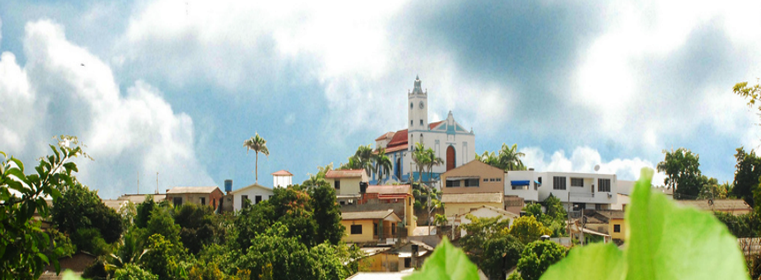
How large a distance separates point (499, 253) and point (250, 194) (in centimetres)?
1860

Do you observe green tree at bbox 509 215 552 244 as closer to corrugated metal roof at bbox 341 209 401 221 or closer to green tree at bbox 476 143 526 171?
corrugated metal roof at bbox 341 209 401 221

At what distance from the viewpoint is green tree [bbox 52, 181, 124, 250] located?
25.6 metres

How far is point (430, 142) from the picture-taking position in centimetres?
5169

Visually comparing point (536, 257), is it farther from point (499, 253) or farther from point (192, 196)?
point (192, 196)

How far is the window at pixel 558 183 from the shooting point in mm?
37369

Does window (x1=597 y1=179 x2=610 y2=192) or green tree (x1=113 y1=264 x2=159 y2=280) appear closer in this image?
green tree (x1=113 y1=264 x2=159 y2=280)

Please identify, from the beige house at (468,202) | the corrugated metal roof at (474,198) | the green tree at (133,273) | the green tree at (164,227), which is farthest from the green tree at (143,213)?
the corrugated metal roof at (474,198)

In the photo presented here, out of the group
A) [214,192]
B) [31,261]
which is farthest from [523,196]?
[31,261]

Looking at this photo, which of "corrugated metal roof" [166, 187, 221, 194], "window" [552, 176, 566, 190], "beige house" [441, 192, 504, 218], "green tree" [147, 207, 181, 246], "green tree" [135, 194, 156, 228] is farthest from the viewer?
"window" [552, 176, 566, 190]

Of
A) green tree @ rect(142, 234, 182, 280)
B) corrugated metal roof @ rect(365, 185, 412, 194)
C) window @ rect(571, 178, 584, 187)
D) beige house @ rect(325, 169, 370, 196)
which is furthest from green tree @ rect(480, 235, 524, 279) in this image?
window @ rect(571, 178, 584, 187)

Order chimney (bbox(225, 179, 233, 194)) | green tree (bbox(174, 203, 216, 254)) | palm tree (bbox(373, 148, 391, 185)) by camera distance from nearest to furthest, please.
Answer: green tree (bbox(174, 203, 216, 254))
chimney (bbox(225, 179, 233, 194))
palm tree (bbox(373, 148, 391, 185))

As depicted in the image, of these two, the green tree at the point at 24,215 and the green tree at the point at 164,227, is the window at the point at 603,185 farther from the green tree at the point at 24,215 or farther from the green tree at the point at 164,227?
the green tree at the point at 24,215

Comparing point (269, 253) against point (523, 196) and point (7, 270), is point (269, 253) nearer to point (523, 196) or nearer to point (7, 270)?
point (7, 270)

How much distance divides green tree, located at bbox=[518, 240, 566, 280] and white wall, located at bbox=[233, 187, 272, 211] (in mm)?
19222
